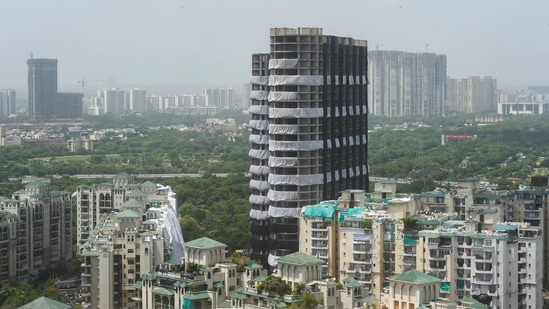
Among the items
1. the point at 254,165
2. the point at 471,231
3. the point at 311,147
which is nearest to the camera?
the point at 471,231

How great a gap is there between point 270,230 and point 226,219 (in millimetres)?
9259

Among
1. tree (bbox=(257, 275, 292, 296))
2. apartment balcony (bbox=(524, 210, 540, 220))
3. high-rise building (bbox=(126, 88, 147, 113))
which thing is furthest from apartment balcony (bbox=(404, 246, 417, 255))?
high-rise building (bbox=(126, 88, 147, 113))

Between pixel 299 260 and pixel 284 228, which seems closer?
pixel 299 260

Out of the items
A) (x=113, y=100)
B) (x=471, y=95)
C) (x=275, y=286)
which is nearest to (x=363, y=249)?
(x=275, y=286)

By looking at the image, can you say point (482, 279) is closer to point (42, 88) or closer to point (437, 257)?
point (437, 257)

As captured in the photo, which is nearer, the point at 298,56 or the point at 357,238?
the point at 357,238

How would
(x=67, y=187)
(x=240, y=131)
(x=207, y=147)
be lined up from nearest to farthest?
1. (x=67, y=187)
2. (x=207, y=147)
3. (x=240, y=131)

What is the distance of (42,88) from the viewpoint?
110 metres

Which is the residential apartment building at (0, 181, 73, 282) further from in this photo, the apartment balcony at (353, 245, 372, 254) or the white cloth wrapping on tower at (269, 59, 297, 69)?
the apartment balcony at (353, 245, 372, 254)

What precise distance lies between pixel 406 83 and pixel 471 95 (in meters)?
16.7

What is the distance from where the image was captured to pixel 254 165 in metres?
25.6

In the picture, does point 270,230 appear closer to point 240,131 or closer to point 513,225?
point 513,225

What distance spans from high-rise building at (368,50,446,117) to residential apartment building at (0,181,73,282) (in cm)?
5818

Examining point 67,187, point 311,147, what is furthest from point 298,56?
point 67,187
